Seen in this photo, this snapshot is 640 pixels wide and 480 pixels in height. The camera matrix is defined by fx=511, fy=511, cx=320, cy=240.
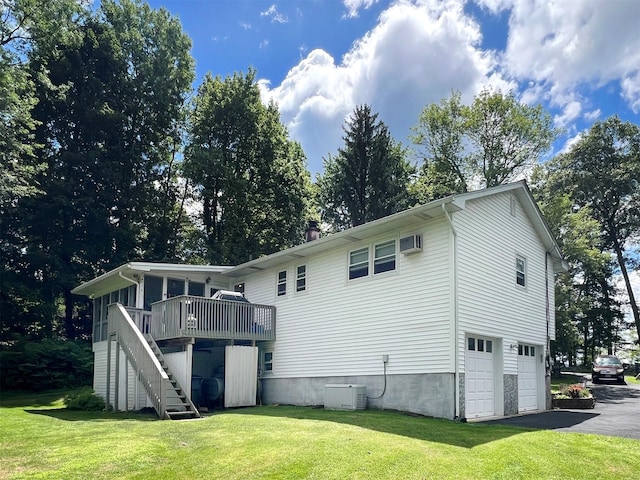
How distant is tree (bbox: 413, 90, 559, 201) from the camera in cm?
3097

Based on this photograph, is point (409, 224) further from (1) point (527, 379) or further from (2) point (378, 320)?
(1) point (527, 379)

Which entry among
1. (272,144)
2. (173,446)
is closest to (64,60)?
(272,144)

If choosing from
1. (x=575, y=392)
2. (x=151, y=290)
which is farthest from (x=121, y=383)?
(x=575, y=392)

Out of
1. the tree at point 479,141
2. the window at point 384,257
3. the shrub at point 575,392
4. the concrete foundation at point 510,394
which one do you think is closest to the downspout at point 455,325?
the window at point 384,257

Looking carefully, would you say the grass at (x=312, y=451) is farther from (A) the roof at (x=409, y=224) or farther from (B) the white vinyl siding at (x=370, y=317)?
(A) the roof at (x=409, y=224)

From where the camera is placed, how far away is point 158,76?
31266 millimetres

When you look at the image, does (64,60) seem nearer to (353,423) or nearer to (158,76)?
(158,76)

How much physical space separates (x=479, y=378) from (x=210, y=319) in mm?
7539

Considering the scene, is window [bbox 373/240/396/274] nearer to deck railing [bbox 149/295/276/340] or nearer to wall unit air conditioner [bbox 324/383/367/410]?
wall unit air conditioner [bbox 324/383/367/410]

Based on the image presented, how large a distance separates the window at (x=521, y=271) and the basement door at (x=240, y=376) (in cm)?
828

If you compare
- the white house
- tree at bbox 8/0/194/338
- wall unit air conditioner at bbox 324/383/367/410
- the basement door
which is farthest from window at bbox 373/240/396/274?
tree at bbox 8/0/194/338

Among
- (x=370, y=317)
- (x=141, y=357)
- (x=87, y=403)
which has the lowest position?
(x=87, y=403)

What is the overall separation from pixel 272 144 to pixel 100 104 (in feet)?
33.1

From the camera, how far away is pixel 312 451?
755cm
